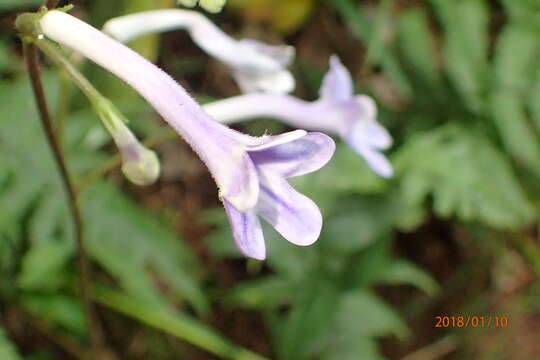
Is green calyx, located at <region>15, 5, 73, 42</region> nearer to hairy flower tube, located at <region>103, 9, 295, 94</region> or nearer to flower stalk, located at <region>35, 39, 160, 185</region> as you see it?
flower stalk, located at <region>35, 39, 160, 185</region>

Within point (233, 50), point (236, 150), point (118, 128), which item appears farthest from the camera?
point (233, 50)

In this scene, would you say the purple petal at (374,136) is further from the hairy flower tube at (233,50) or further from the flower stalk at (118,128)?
the flower stalk at (118,128)

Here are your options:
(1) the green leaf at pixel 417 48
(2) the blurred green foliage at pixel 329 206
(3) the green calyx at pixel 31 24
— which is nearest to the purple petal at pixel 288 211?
(3) the green calyx at pixel 31 24

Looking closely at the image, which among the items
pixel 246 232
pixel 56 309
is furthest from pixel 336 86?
pixel 56 309

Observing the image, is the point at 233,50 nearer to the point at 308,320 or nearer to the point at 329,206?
the point at 329,206

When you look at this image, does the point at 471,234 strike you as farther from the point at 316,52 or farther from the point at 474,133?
the point at 316,52
